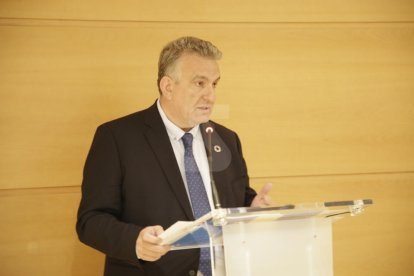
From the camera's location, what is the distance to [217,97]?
3.02 m

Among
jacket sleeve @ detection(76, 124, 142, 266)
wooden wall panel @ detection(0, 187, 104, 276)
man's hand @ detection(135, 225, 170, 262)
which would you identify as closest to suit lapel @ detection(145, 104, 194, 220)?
jacket sleeve @ detection(76, 124, 142, 266)

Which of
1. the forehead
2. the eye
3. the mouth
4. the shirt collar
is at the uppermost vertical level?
the forehead

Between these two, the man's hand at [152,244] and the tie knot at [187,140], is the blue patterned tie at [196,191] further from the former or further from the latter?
the man's hand at [152,244]

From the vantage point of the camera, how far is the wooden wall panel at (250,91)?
9.14 ft

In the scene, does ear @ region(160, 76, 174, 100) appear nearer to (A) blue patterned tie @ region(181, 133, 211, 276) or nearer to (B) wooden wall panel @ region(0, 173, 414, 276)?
(A) blue patterned tie @ region(181, 133, 211, 276)

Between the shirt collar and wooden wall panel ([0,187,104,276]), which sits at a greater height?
the shirt collar

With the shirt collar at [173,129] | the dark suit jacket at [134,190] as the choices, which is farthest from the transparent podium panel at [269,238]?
the shirt collar at [173,129]

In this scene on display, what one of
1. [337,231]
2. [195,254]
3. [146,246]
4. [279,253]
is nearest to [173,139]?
[195,254]

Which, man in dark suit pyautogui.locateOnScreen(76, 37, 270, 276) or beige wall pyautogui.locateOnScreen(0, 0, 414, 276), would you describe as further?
beige wall pyautogui.locateOnScreen(0, 0, 414, 276)

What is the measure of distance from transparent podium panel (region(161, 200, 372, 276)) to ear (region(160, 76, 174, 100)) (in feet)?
3.12

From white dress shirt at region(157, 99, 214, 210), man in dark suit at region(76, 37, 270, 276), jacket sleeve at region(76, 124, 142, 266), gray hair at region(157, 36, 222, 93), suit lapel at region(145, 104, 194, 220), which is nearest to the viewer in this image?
jacket sleeve at region(76, 124, 142, 266)

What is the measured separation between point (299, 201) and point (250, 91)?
27.3 inches

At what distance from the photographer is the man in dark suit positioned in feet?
6.95

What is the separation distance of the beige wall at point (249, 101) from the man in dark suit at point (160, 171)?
1.54 ft
